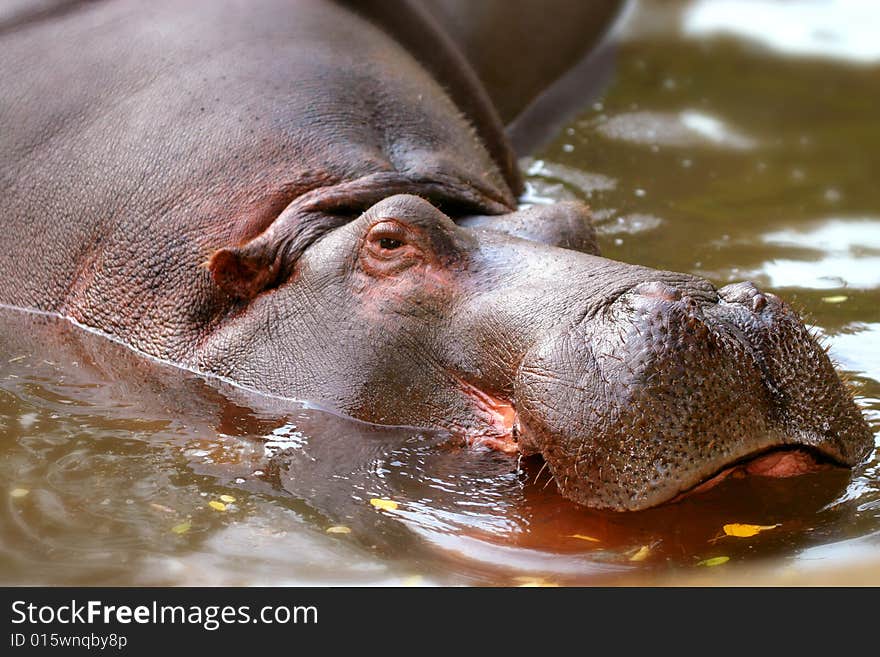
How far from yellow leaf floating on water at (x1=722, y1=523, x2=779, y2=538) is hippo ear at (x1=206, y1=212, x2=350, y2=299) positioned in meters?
1.81

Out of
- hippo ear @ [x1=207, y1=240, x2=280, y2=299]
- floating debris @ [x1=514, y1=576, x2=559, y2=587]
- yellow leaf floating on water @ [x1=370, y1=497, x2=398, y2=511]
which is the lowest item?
yellow leaf floating on water @ [x1=370, y1=497, x2=398, y2=511]

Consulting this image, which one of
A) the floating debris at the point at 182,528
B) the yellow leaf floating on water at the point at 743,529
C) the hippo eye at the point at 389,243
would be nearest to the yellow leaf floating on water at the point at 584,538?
the yellow leaf floating on water at the point at 743,529

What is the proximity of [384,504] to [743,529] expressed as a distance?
3.51 feet

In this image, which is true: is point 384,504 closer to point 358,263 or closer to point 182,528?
point 182,528

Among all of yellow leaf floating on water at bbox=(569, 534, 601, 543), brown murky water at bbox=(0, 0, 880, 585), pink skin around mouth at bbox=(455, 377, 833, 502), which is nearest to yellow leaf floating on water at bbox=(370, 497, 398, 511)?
brown murky water at bbox=(0, 0, 880, 585)

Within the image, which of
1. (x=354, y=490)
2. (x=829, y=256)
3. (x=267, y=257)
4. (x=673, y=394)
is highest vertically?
(x=267, y=257)

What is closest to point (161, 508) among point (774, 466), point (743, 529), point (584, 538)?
point (584, 538)

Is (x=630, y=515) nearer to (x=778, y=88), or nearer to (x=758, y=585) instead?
(x=758, y=585)

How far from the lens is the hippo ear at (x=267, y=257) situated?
4.93m

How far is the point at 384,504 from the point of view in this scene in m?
4.20

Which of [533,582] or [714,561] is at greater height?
[533,582]

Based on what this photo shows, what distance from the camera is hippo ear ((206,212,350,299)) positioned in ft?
16.2

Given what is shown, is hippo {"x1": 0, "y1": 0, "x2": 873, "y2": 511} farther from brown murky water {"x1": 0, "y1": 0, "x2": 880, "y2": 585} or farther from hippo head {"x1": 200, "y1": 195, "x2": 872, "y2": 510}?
brown murky water {"x1": 0, "y1": 0, "x2": 880, "y2": 585}
